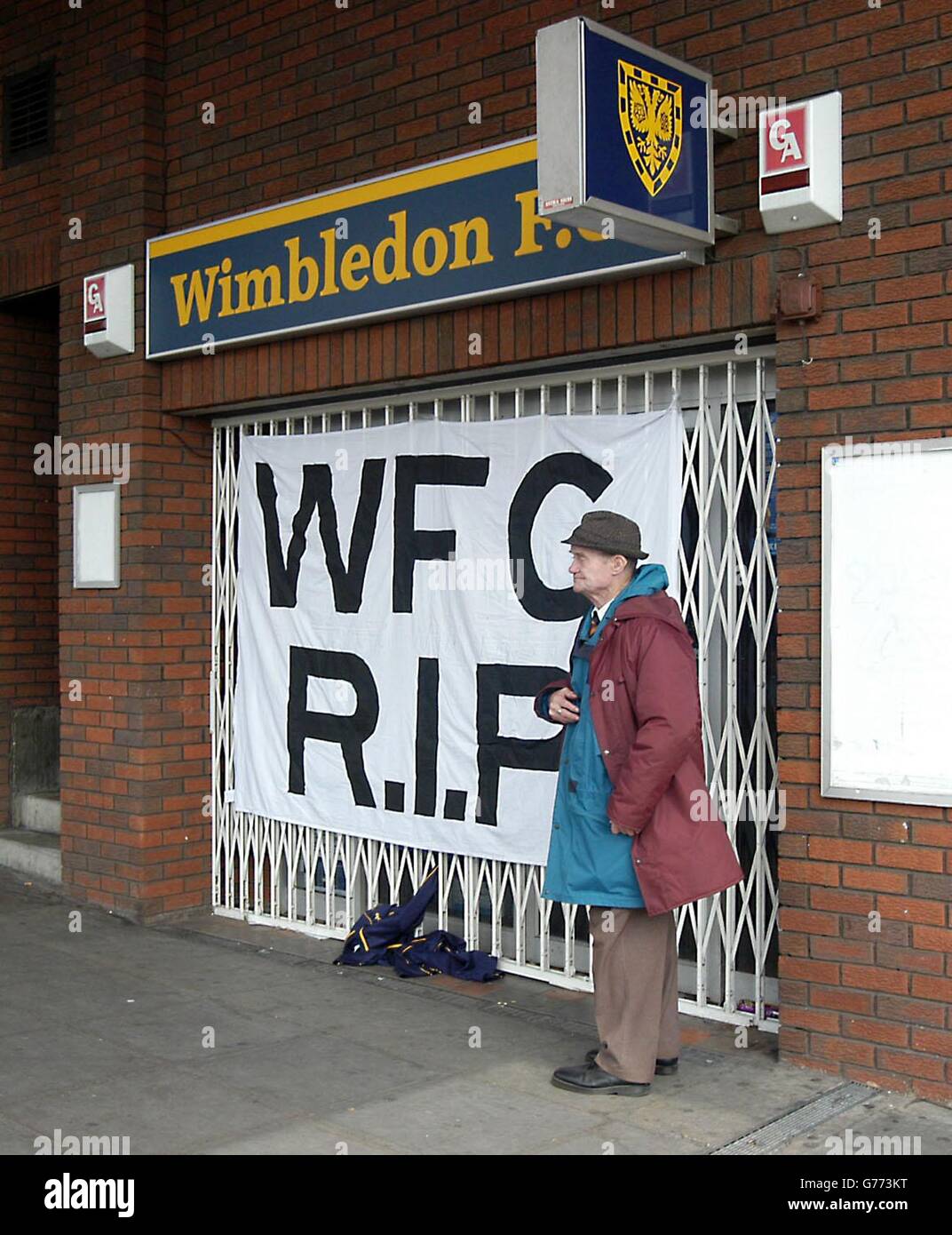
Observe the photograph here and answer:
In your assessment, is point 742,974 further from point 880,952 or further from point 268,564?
point 268,564

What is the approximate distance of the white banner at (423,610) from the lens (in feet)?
19.8

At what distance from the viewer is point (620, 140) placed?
4.71 m

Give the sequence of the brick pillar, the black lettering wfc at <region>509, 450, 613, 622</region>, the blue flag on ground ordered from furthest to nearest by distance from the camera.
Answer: the brick pillar → the blue flag on ground → the black lettering wfc at <region>509, 450, 613, 622</region>

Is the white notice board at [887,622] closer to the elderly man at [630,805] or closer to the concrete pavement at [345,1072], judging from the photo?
the elderly man at [630,805]

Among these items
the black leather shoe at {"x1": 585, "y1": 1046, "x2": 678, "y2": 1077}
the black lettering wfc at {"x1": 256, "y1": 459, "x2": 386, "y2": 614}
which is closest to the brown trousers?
the black leather shoe at {"x1": 585, "y1": 1046, "x2": 678, "y2": 1077}

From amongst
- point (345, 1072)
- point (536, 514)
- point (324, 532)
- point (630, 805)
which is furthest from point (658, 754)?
point (324, 532)

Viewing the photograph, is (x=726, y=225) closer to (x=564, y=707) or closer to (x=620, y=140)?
(x=620, y=140)

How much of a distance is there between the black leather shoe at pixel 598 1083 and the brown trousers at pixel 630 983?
24 mm

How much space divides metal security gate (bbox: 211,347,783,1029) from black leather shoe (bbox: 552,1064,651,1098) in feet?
2.94

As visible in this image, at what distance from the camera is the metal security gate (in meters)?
5.50

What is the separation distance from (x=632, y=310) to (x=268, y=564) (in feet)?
8.40

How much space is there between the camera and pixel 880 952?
4.80 meters

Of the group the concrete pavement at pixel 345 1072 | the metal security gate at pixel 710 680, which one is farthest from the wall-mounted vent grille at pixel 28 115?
A: the concrete pavement at pixel 345 1072

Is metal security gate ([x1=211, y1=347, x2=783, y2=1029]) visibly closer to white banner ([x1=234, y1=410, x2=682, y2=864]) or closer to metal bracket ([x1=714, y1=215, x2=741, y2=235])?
white banner ([x1=234, y1=410, x2=682, y2=864])
